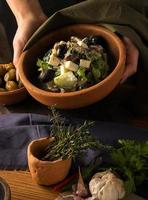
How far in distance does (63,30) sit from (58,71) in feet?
0.45

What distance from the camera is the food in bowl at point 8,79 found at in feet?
3.43

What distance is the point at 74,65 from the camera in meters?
0.95

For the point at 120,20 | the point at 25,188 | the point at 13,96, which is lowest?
the point at 25,188

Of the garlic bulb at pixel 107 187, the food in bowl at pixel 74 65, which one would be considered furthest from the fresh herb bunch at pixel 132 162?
the food in bowl at pixel 74 65

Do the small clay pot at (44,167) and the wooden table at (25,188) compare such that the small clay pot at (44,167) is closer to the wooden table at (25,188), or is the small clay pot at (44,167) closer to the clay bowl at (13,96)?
the wooden table at (25,188)

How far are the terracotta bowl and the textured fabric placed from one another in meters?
0.07

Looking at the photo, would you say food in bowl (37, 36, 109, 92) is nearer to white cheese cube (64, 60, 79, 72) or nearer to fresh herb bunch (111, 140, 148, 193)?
white cheese cube (64, 60, 79, 72)

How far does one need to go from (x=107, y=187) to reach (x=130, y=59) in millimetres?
331

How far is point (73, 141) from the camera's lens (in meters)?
0.78

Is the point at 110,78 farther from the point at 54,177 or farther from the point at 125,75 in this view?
the point at 54,177

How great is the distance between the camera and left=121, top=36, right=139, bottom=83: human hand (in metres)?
0.97

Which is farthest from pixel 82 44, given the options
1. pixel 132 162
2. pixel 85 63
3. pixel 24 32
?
pixel 132 162

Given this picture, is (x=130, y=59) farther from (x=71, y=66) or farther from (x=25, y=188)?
(x=25, y=188)

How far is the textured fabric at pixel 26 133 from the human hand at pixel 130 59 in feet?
0.37
